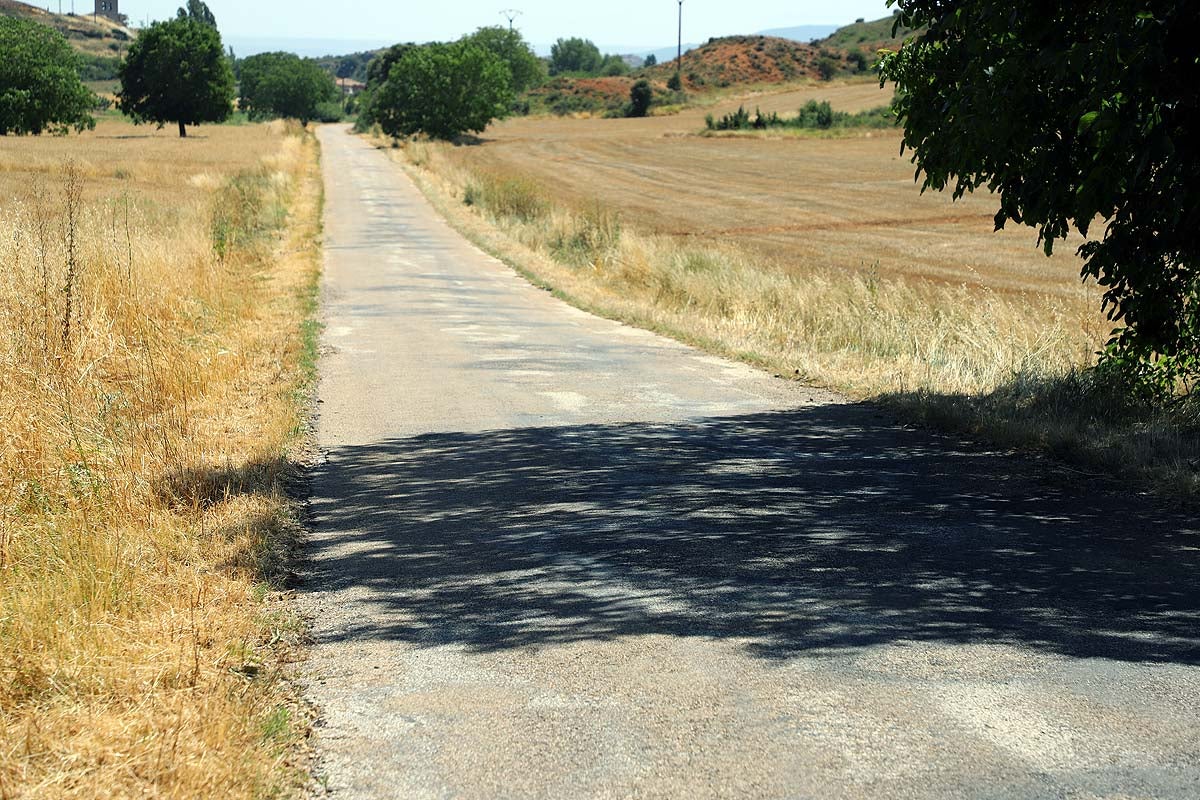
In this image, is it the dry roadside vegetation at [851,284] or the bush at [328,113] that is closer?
the dry roadside vegetation at [851,284]

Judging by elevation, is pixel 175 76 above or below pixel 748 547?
above

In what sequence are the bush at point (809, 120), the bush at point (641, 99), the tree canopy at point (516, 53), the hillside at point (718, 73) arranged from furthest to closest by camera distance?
the tree canopy at point (516, 53) → the hillside at point (718, 73) → the bush at point (641, 99) → the bush at point (809, 120)

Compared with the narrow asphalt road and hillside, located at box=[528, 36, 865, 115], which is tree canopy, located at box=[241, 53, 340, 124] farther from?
the narrow asphalt road

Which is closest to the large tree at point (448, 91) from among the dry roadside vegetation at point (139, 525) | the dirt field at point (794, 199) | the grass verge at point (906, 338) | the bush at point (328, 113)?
the dirt field at point (794, 199)

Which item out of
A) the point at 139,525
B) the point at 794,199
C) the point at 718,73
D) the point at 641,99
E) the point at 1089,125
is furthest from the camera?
the point at 718,73

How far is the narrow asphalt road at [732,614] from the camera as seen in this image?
384cm

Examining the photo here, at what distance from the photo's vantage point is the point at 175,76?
295 feet

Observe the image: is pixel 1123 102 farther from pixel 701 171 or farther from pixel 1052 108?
pixel 701 171

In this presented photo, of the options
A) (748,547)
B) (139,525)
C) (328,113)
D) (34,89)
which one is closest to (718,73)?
(328,113)

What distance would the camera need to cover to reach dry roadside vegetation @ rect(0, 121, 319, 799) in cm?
383

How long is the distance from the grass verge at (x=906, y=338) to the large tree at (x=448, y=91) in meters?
57.7

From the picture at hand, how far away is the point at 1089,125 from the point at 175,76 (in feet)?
304

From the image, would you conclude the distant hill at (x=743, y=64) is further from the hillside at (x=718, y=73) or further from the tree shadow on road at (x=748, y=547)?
the tree shadow on road at (x=748, y=547)

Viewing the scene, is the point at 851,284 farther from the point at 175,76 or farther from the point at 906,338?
the point at 175,76
